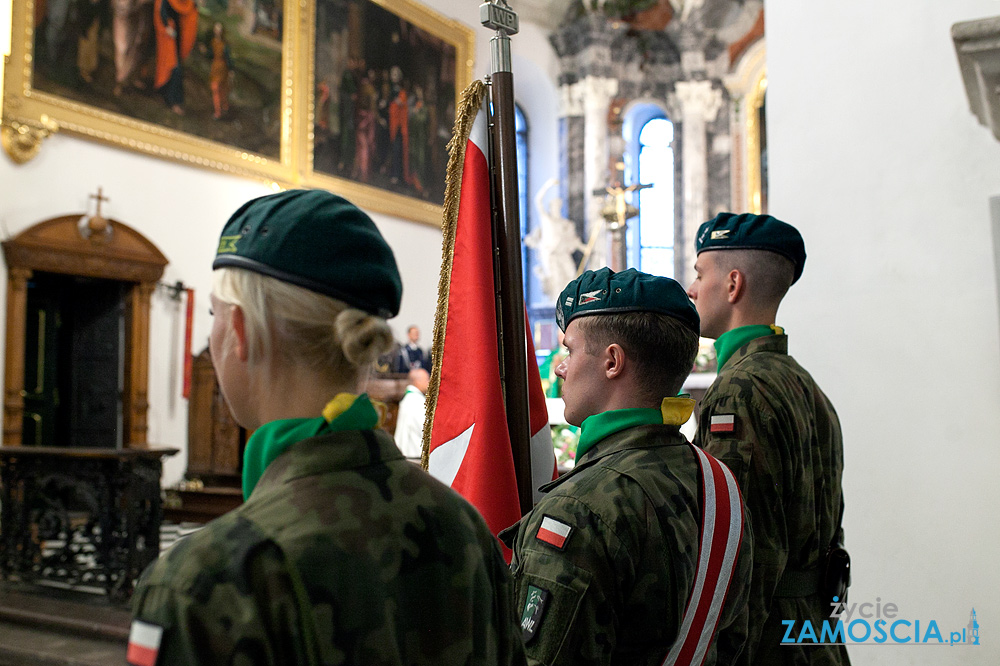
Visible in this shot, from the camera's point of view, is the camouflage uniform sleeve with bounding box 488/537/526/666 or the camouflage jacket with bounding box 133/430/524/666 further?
the camouflage uniform sleeve with bounding box 488/537/526/666

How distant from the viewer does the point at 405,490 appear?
0.96 m

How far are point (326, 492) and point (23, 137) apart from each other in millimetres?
9632

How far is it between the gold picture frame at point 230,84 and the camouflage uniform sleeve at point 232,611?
9622 mm

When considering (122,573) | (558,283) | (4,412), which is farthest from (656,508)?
(558,283)

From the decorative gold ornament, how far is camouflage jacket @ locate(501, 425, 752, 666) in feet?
30.3

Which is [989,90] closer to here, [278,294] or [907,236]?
[907,236]

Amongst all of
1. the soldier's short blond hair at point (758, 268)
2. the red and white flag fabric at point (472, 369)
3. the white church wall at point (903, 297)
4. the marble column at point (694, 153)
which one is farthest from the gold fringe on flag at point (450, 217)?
the marble column at point (694, 153)

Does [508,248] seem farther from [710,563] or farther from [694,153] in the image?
[694,153]

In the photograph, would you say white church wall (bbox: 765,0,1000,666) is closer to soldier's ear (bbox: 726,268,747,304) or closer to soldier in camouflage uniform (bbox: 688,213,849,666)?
soldier in camouflage uniform (bbox: 688,213,849,666)

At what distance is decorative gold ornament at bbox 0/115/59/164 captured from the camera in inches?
350

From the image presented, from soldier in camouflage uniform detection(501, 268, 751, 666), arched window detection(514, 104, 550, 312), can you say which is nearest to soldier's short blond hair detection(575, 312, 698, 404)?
soldier in camouflage uniform detection(501, 268, 751, 666)

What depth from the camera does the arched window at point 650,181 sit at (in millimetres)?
17375

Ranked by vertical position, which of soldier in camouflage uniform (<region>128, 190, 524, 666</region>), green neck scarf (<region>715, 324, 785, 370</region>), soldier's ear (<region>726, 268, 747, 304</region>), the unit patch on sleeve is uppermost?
soldier's ear (<region>726, 268, 747, 304</region>)

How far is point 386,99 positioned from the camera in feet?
46.6
